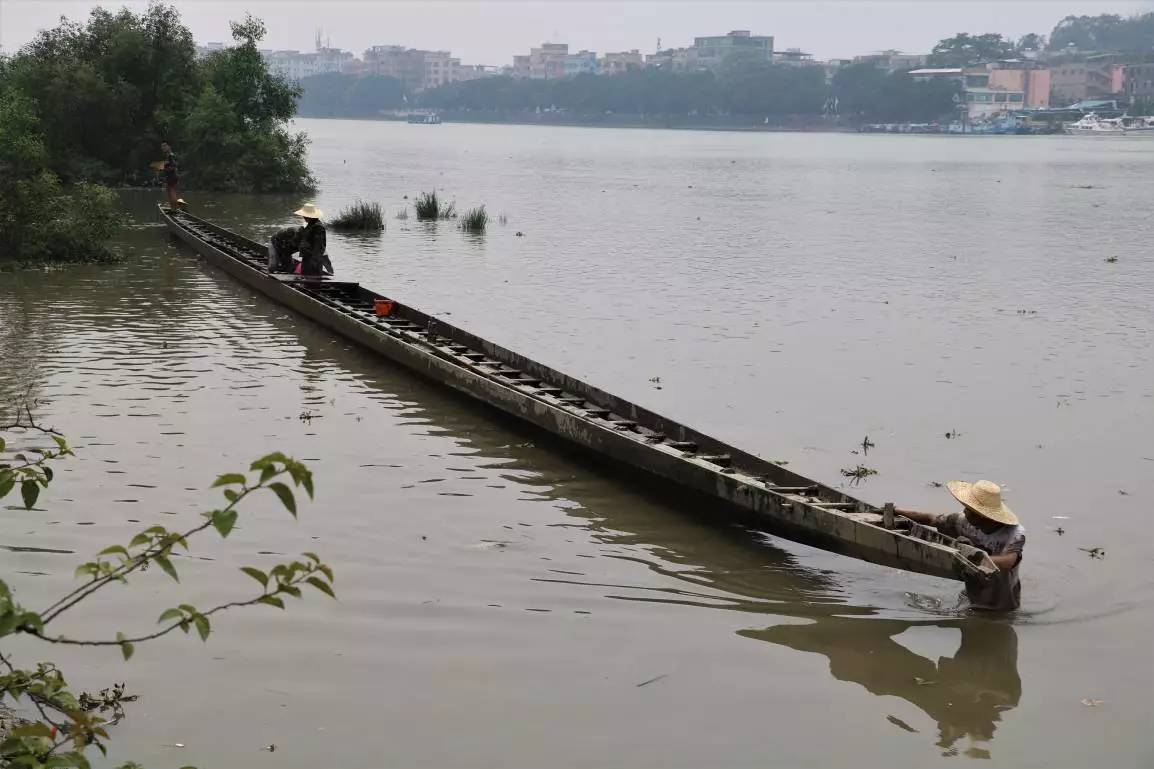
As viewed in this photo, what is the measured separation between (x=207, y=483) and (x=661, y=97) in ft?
605

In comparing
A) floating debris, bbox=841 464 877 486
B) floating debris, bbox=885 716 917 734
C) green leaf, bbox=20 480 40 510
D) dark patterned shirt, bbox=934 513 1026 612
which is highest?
green leaf, bbox=20 480 40 510

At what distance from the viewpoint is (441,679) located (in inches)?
258

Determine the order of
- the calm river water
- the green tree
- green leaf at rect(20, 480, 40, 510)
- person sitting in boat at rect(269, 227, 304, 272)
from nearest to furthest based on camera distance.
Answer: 1. green leaf at rect(20, 480, 40, 510)
2. the calm river water
3. person sitting in boat at rect(269, 227, 304, 272)
4. the green tree

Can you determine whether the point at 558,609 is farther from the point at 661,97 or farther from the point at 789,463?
the point at 661,97

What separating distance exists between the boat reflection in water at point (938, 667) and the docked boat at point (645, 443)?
429mm

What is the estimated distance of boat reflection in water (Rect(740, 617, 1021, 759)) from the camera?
6.50m

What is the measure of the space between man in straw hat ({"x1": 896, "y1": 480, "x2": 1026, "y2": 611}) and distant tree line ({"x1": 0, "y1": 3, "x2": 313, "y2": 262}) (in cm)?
3617

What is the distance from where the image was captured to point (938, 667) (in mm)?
7039

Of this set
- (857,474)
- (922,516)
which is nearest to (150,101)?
(857,474)

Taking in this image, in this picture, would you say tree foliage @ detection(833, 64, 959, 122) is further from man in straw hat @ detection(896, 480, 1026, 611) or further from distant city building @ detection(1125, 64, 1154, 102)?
man in straw hat @ detection(896, 480, 1026, 611)

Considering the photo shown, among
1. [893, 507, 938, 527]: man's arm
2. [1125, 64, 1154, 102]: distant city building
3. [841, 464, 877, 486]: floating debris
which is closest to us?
[893, 507, 938, 527]: man's arm

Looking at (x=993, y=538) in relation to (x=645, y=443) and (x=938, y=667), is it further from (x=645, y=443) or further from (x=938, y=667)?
(x=645, y=443)

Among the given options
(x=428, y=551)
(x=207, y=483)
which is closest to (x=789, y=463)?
(x=428, y=551)

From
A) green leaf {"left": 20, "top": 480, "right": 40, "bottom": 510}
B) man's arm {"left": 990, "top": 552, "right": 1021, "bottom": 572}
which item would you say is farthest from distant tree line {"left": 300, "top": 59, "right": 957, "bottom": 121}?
green leaf {"left": 20, "top": 480, "right": 40, "bottom": 510}
